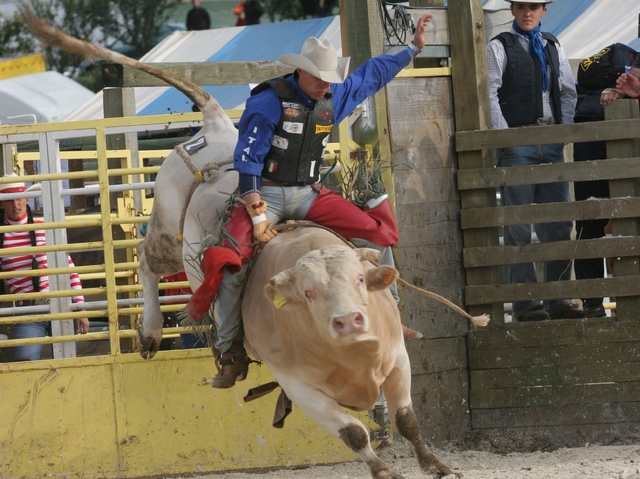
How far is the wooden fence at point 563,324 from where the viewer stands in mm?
6227

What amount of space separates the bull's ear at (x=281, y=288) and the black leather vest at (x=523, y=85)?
114 inches

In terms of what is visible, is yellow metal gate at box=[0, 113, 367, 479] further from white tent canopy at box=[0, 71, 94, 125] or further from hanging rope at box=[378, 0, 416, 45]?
white tent canopy at box=[0, 71, 94, 125]

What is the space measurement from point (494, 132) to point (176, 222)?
2.17 meters

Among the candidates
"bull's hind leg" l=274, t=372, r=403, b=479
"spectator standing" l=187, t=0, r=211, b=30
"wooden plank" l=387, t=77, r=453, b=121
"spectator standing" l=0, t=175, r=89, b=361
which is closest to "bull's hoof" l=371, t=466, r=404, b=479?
"bull's hind leg" l=274, t=372, r=403, b=479

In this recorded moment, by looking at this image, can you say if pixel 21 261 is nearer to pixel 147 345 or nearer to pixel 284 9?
pixel 147 345

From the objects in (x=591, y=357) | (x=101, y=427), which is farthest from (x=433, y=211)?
(x=101, y=427)

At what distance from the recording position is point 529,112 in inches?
262

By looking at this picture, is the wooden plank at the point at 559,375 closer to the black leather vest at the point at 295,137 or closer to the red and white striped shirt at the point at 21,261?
the black leather vest at the point at 295,137

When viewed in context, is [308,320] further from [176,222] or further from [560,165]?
[560,165]

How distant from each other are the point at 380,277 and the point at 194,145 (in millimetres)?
2099

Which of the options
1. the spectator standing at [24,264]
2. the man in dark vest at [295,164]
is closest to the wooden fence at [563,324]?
the man in dark vest at [295,164]

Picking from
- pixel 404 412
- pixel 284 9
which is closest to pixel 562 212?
pixel 404 412

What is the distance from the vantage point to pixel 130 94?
302 inches

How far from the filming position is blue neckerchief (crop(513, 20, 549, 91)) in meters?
6.66
